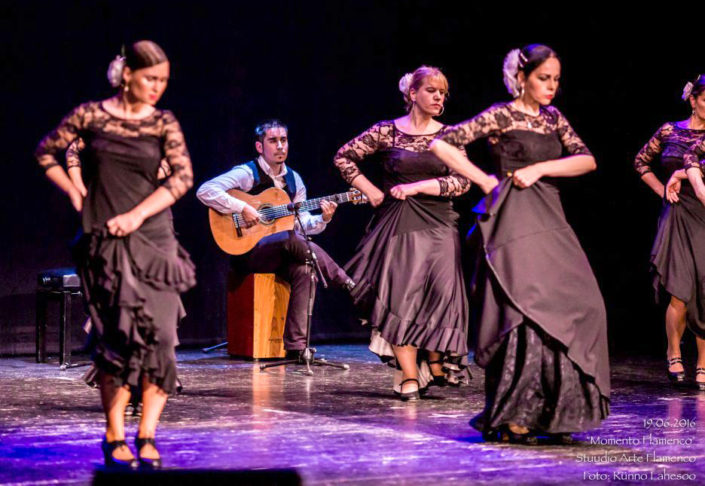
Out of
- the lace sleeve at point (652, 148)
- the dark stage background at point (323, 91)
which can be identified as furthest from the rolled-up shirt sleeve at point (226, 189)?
the lace sleeve at point (652, 148)

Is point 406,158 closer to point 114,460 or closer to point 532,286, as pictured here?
point 532,286

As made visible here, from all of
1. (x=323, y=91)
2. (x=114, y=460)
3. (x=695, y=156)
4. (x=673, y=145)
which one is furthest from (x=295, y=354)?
(x=114, y=460)

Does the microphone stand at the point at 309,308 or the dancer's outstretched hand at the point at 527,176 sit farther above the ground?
the dancer's outstretched hand at the point at 527,176

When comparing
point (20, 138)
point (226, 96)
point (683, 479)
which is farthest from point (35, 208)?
point (683, 479)

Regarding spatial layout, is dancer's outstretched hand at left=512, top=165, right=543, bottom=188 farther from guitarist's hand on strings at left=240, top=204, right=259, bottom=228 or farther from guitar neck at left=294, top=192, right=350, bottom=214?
guitarist's hand on strings at left=240, top=204, right=259, bottom=228

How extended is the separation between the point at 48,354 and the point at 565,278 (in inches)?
196

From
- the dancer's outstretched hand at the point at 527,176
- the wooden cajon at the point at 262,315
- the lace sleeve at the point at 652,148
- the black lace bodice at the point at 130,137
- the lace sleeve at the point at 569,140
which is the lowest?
the wooden cajon at the point at 262,315

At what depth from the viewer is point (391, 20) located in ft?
29.6

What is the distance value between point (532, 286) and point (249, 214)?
3762 millimetres

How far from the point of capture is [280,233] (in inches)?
292

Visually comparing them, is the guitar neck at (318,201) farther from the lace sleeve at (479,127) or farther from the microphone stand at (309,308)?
the lace sleeve at (479,127)

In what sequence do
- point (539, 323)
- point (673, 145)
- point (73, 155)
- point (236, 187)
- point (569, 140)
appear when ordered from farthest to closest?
point (236, 187) → point (673, 145) → point (73, 155) → point (569, 140) → point (539, 323)

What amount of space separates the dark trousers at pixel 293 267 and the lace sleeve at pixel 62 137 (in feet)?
11.9

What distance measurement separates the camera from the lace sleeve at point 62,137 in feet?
11.7
